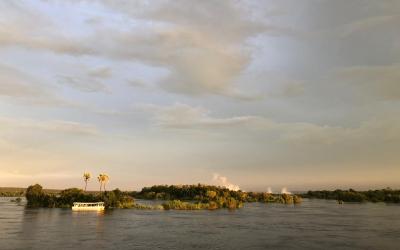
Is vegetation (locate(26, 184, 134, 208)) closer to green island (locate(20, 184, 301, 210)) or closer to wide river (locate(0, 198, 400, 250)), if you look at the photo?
green island (locate(20, 184, 301, 210))

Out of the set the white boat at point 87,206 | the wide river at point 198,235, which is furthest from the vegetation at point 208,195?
the wide river at point 198,235

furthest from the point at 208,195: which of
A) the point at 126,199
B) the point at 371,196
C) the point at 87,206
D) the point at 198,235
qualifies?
the point at 198,235

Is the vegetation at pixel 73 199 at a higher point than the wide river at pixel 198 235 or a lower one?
higher

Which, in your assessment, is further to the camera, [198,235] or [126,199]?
[126,199]

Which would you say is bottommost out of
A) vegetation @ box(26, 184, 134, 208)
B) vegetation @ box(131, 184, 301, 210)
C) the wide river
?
the wide river

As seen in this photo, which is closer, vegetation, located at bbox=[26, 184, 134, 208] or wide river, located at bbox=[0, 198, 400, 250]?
wide river, located at bbox=[0, 198, 400, 250]

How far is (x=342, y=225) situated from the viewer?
3130 inches

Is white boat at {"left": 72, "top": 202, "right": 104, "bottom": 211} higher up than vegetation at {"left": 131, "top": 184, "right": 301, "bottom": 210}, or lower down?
lower down

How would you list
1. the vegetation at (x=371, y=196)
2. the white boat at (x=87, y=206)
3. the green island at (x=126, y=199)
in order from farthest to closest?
the vegetation at (x=371, y=196), the green island at (x=126, y=199), the white boat at (x=87, y=206)

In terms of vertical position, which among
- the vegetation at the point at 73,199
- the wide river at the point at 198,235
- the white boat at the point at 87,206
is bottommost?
the wide river at the point at 198,235

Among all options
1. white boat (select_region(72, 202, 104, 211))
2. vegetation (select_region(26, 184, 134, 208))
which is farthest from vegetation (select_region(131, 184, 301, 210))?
white boat (select_region(72, 202, 104, 211))

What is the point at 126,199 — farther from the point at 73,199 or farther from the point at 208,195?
the point at 208,195

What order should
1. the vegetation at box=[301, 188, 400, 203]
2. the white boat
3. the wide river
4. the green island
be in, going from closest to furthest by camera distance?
the wide river, the white boat, the green island, the vegetation at box=[301, 188, 400, 203]

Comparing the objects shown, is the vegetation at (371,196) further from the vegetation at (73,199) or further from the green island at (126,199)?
the vegetation at (73,199)
